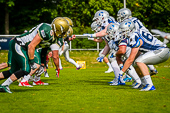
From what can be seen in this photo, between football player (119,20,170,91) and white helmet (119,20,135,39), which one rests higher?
white helmet (119,20,135,39)

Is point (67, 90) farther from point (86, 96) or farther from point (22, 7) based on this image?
point (22, 7)

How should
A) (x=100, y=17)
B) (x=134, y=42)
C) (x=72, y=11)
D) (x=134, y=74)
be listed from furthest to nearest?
(x=72, y=11) → (x=100, y=17) → (x=134, y=74) → (x=134, y=42)

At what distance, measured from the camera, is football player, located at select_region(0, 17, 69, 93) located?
333 inches

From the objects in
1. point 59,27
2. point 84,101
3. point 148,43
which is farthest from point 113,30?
point 84,101

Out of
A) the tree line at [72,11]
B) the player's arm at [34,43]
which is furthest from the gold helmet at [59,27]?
the tree line at [72,11]

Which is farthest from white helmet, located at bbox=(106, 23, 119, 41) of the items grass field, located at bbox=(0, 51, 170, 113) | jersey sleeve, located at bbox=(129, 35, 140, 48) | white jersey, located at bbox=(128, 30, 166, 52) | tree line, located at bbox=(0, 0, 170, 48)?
tree line, located at bbox=(0, 0, 170, 48)

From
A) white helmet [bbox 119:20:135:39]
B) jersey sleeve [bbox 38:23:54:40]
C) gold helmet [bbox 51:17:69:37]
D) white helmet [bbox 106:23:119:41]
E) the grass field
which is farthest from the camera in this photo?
white helmet [bbox 106:23:119:41]

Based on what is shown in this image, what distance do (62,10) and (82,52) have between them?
12807mm

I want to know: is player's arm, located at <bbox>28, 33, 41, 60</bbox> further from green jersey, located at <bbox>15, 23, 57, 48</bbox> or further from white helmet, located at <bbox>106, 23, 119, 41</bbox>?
white helmet, located at <bbox>106, 23, 119, 41</bbox>

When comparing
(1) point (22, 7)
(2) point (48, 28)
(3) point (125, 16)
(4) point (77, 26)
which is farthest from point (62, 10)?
(2) point (48, 28)

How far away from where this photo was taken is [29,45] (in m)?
8.52

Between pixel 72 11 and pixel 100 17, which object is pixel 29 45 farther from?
pixel 72 11

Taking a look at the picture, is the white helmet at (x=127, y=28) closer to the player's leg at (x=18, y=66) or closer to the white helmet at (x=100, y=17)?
the player's leg at (x=18, y=66)

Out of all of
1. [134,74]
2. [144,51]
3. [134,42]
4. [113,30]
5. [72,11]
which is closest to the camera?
[134,42]
